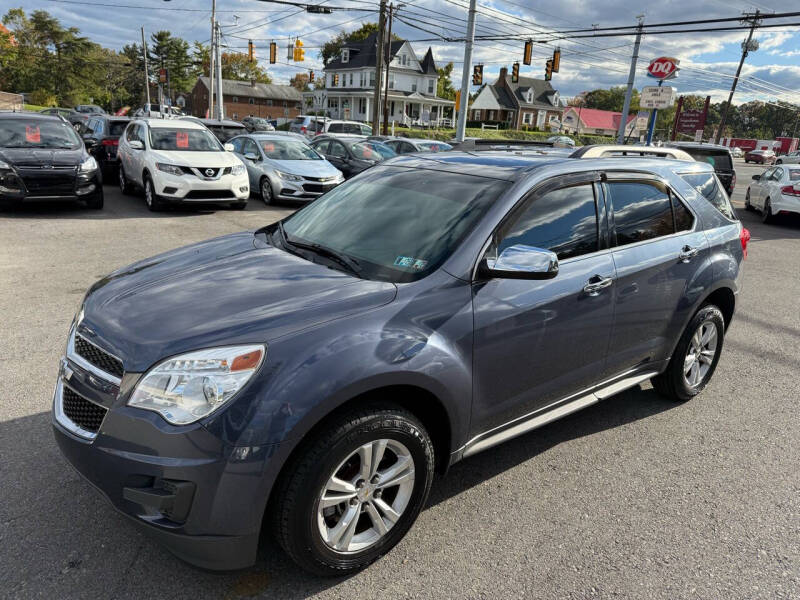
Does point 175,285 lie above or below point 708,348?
above

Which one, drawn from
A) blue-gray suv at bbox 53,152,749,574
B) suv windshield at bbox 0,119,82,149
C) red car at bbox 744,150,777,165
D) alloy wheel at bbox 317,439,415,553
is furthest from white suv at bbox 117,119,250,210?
red car at bbox 744,150,777,165

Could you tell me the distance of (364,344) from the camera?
233 cm

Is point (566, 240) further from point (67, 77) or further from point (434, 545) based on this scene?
point (67, 77)

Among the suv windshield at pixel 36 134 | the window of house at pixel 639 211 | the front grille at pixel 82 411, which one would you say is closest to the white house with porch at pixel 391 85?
the suv windshield at pixel 36 134

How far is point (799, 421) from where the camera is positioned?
13.7 ft

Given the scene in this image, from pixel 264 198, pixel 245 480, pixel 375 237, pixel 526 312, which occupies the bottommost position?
pixel 264 198

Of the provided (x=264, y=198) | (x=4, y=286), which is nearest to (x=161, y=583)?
(x=4, y=286)

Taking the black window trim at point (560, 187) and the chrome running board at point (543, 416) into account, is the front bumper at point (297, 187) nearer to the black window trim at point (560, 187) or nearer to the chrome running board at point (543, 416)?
the black window trim at point (560, 187)

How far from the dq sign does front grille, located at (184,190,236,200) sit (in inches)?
739

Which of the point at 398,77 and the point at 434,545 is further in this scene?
the point at 398,77

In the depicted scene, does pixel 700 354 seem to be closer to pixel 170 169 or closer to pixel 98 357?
pixel 98 357

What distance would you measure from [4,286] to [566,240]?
6.00 metres

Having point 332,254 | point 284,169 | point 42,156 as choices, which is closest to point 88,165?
point 42,156

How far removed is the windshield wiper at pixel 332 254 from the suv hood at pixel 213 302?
0.09 m
